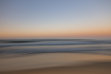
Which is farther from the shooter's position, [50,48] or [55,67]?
[50,48]

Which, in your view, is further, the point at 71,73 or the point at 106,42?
the point at 106,42

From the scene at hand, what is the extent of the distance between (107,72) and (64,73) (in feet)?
2.14

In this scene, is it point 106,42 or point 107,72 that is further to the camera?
point 106,42

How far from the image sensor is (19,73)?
1.84 meters

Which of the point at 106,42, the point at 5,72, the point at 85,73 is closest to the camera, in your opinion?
the point at 85,73

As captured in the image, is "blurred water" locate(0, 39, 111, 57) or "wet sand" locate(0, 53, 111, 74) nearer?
"wet sand" locate(0, 53, 111, 74)

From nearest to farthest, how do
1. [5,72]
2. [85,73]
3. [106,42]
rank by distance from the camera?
[85,73], [5,72], [106,42]

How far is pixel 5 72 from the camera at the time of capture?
1.90m

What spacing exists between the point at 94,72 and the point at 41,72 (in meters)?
0.81

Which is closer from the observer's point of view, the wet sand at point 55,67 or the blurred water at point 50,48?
the wet sand at point 55,67

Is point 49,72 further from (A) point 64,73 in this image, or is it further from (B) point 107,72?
(B) point 107,72

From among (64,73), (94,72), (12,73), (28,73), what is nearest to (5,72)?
(12,73)

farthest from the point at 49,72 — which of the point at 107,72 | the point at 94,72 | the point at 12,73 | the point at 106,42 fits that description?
the point at 106,42

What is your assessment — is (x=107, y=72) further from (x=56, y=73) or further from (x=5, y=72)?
(x=5, y=72)
